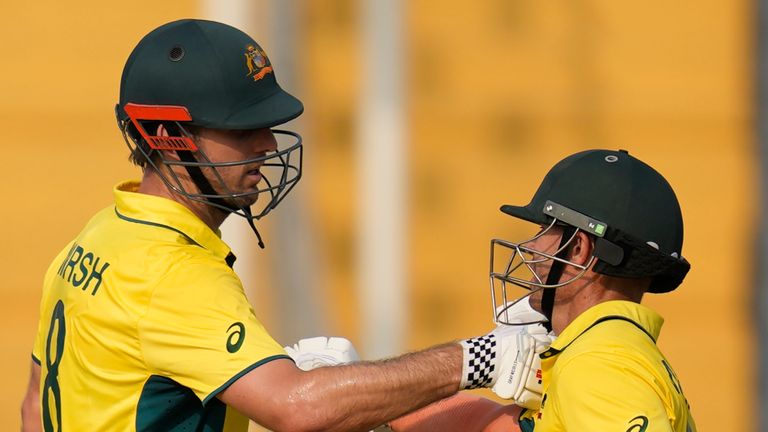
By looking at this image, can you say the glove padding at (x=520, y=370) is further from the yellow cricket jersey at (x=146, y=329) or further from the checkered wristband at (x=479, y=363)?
the yellow cricket jersey at (x=146, y=329)

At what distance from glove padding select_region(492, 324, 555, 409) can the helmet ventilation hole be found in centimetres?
118

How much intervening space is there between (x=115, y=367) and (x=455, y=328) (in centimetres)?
440

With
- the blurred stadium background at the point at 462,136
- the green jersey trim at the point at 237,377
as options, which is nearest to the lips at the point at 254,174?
the green jersey trim at the point at 237,377

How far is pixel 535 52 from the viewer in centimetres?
756

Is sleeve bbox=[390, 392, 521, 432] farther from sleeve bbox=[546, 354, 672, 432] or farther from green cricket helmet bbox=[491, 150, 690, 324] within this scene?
sleeve bbox=[546, 354, 672, 432]

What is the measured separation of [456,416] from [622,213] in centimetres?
104

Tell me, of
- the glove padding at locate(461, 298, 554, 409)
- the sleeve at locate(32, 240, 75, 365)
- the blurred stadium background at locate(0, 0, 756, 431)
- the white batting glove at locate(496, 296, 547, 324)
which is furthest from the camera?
the blurred stadium background at locate(0, 0, 756, 431)

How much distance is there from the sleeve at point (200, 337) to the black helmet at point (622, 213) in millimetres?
876

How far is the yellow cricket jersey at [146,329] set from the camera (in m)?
3.10

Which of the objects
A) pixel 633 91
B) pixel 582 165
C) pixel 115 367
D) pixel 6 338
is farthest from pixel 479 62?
pixel 115 367

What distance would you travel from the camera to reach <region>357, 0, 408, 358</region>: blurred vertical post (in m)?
5.57

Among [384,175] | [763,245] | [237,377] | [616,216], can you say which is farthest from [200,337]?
[763,245]

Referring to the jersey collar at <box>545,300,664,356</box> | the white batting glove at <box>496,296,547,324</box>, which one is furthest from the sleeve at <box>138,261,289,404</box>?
the white batting glove at <box>496,296,547,324</box>

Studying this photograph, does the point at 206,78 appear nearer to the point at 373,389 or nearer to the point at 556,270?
the point at 373,389
